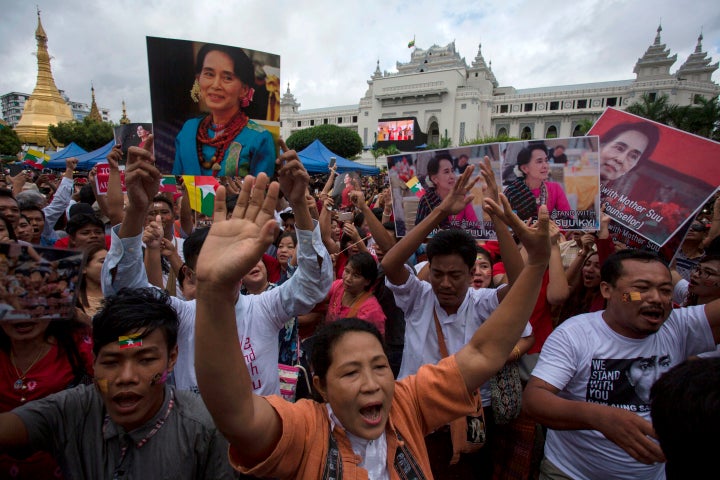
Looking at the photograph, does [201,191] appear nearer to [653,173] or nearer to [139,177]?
[139,177]

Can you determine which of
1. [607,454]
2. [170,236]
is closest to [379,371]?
[607,454]

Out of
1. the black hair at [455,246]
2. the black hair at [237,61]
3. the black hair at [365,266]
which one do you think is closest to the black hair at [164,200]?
the black hair at [237,61]

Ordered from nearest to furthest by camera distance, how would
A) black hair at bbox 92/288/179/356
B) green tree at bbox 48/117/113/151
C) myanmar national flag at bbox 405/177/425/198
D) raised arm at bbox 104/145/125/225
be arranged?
black hair at bbox 92/288/179/356, raised arm at bbox 104/145/125/225, myanmar national flag at bbox 405/177/425/198, green tree at bbox 48/117/113/151

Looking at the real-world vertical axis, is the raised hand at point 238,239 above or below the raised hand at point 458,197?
below

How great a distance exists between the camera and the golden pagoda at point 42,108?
115 ft

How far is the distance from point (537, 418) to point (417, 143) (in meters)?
50.1

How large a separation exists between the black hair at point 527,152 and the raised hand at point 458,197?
705mm

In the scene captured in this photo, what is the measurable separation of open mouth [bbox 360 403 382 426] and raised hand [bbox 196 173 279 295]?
0.58m

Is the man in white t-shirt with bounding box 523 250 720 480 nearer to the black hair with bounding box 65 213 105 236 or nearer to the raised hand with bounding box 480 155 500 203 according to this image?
the raised hand with bounding box 480 155 500 203

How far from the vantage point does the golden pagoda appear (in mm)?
34969

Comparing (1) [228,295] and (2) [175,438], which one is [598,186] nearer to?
(1) [228,295]

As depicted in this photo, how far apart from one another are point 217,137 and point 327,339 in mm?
1722

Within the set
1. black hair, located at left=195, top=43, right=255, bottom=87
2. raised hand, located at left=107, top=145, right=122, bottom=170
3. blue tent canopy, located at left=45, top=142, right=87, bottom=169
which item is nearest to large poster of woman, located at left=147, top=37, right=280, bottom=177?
black hair, located at left=195, top=43, right=255, bottom=87

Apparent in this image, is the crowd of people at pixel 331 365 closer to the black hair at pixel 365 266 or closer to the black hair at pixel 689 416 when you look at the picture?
the black hair at pixel 689 416
